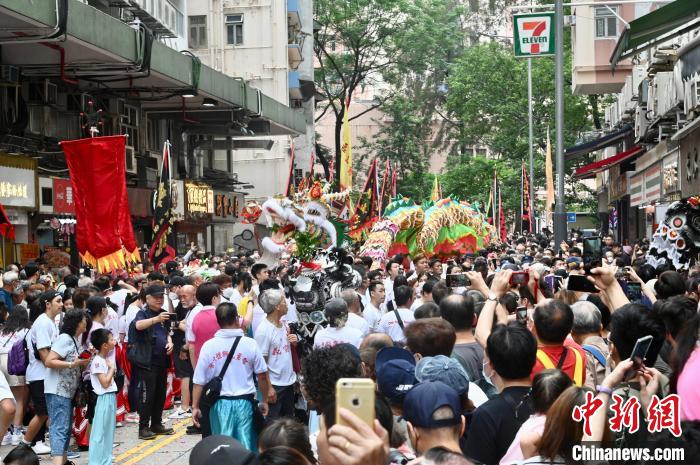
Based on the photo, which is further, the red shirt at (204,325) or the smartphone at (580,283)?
the red shirt at (204,325)

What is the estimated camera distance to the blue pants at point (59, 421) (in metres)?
10.1

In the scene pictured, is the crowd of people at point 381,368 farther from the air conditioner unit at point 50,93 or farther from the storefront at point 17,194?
the air conditioner unit at point 50,93

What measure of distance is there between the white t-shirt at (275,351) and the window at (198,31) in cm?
3772

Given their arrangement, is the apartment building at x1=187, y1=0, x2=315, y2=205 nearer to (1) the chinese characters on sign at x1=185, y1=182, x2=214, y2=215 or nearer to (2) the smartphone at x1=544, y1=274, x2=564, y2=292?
(1) the chinese characters on sign at x1=185, y1=182, x2=214, y2=215

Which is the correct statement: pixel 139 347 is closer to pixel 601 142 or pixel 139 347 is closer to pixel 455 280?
pixel 455 280

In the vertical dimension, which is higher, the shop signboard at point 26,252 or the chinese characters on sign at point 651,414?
the shop signboard at point 26,252

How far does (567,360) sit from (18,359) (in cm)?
648

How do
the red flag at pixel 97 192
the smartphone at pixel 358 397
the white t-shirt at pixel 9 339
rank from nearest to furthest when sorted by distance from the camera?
the smartphone at pixel 358 397, the white t-shirt at pixel 9 339, the red flag at pixel 97 192

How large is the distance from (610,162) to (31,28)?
57.6ft

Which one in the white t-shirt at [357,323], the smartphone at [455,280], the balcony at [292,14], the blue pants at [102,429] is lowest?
the blue pants at [102,429]

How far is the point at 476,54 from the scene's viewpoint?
47812mm

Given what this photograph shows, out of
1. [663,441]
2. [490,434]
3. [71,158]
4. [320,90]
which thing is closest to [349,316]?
[490,434]

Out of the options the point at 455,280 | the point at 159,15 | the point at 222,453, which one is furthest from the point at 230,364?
the point at 159,15

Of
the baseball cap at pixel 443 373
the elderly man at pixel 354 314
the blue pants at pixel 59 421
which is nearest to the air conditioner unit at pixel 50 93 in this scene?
the blue pants at pixel 59 421
